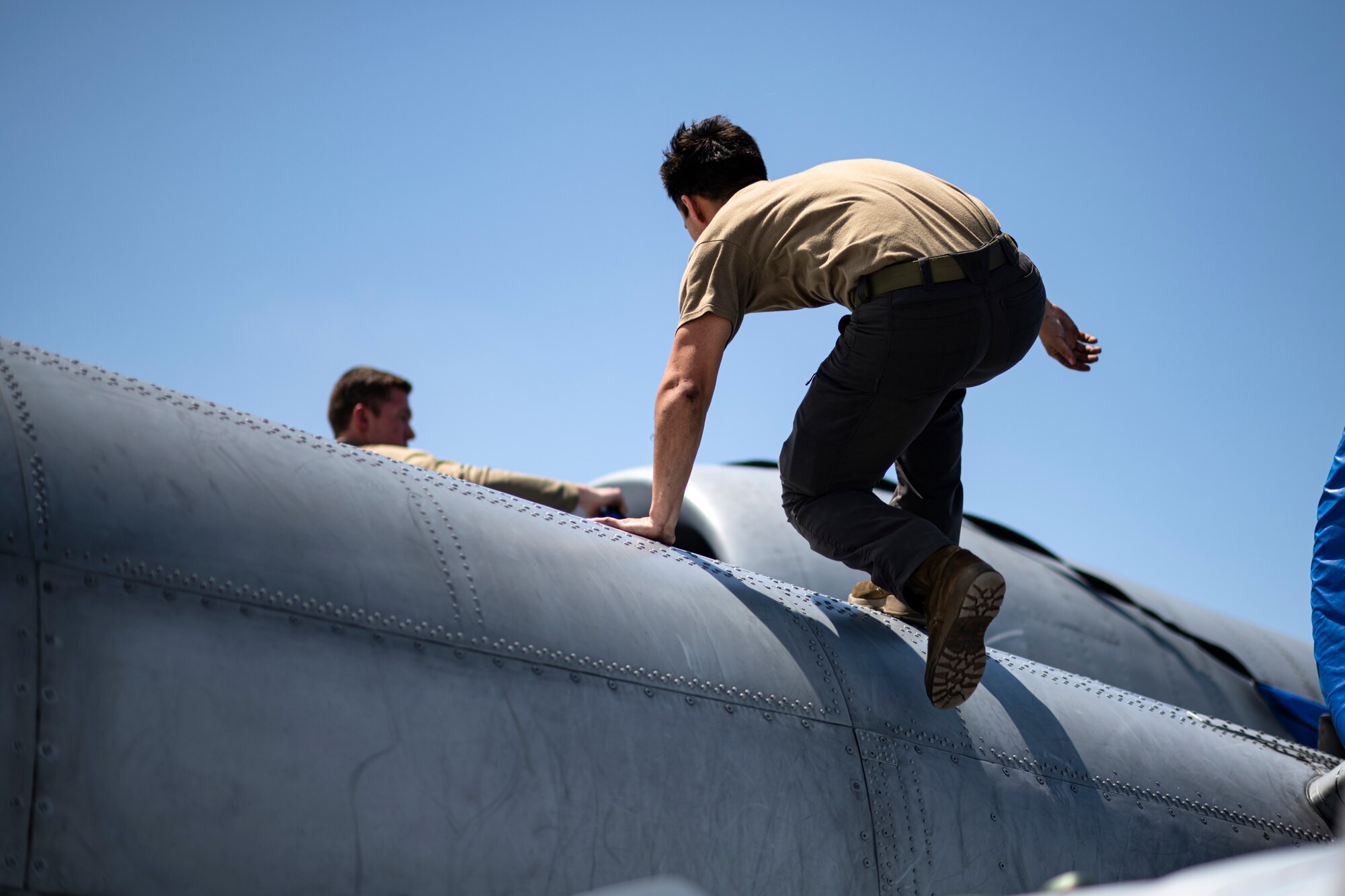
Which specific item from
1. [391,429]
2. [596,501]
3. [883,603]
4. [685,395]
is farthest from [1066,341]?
[391,429]

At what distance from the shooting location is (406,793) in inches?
108

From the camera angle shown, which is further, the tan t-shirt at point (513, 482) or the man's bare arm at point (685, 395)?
the tan t-shirt at point (513, 482)

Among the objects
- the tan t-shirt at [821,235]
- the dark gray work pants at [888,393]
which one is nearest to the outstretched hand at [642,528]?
the dark gray work pants at [888,393]

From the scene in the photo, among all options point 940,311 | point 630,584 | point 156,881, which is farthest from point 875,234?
point 156,881

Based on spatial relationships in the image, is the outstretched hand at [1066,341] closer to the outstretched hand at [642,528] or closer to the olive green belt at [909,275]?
the olive green belt at [909,275]

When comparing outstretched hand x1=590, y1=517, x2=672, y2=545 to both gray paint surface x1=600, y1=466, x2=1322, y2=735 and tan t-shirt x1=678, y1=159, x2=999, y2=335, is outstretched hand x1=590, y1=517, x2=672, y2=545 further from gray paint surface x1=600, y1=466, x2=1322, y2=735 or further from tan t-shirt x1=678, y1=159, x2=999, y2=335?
gray paint surface x1=600, y1=466, x2=1322, y2=735

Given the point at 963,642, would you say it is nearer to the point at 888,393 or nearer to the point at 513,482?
the point at 888,393

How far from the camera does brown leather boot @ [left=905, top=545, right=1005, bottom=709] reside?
3.67 m

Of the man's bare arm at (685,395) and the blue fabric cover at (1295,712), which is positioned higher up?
the man's bare arm at (685,395)

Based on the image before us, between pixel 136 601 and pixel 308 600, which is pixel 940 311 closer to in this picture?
pixel 308 600

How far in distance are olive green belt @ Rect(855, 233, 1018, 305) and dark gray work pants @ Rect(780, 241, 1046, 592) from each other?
0.02 m

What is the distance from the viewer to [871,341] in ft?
12.3

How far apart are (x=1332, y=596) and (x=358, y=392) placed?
5305mm

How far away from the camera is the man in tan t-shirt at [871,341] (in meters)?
3.74
